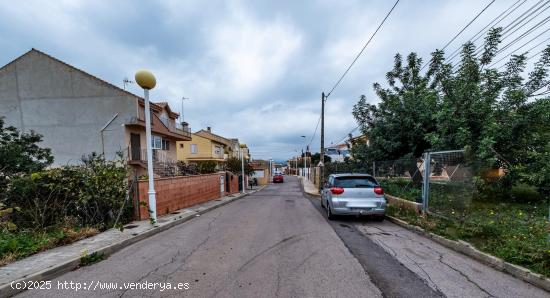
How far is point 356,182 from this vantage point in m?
8.74

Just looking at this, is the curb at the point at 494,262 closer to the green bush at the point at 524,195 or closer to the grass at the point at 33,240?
the green bush at the point at 524,195

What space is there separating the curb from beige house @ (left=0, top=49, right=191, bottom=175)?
19148 millimetres

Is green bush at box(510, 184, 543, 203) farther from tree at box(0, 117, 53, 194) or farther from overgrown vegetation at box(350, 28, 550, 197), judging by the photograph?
tree at box(0, 117, 53, 194)

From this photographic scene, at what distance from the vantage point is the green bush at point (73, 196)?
700 centimetres

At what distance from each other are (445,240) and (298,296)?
433cm

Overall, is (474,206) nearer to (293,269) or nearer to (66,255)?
(293,269)

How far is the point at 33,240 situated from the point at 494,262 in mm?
9290

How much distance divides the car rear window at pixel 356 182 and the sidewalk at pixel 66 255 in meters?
5.97

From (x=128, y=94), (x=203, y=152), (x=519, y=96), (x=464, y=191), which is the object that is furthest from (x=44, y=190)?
(x=203, y=152)

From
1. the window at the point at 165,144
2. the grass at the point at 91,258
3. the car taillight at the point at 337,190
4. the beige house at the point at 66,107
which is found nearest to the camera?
the grass at the point at 91,258

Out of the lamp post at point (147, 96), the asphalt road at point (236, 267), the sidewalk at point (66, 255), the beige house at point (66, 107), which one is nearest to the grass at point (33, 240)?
the sidewalk at point (66, 255)

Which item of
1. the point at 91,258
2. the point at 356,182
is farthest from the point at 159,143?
the point at 356,182

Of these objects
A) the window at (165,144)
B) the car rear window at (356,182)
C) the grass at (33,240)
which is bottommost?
the grass at (33,240)

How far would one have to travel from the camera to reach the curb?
3.69 metres
